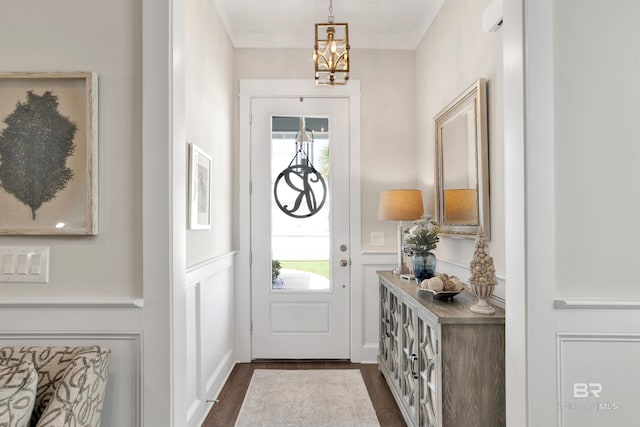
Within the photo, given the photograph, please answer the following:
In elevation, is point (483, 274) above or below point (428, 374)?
above

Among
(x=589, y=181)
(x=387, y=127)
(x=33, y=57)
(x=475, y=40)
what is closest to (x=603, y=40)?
(x=589, y=181)

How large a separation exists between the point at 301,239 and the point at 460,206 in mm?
1539

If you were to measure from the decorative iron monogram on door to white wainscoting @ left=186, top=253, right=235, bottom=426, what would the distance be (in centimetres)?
67

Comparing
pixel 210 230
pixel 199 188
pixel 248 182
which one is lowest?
pixel 210 230

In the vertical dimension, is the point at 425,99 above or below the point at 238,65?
below

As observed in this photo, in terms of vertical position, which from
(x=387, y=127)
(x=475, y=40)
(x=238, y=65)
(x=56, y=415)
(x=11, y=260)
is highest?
(x=238, y=65)

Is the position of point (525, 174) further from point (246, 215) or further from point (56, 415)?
point (246, 215)

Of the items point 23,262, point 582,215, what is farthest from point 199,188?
point 582,215

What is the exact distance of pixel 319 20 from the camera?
3291 mm

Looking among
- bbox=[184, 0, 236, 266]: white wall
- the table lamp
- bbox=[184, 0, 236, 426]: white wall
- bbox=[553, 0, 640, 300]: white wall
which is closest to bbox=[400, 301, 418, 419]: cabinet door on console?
the table lamp

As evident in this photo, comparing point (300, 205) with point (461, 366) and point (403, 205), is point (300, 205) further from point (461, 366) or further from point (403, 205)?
point (461, 366)

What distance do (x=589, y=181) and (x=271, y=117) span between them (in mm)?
2781

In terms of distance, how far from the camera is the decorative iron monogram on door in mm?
3596

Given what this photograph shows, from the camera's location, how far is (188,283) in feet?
7.27
